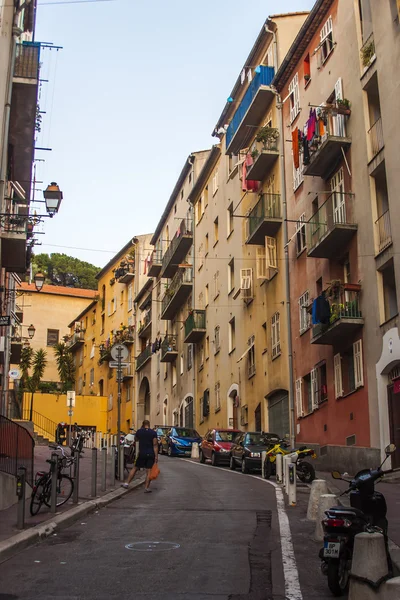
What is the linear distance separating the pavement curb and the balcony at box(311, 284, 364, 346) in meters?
10.1

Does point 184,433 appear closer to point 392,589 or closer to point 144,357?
point 144,357

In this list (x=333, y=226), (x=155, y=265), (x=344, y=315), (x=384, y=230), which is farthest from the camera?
(x=155, y=265)

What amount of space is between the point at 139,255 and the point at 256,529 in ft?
180

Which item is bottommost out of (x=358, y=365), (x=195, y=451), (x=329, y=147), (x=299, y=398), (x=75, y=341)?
(x=195, y=451)

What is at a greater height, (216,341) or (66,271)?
(66,271)

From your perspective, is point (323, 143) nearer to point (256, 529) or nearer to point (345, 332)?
point (345, 332)

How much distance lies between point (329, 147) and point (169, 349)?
27294 millimetres

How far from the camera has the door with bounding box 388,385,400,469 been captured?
850 inches

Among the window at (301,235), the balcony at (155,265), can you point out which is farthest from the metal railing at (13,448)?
the balcony at (155,265)

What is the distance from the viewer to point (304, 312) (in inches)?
1142

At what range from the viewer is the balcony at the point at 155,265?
185ft

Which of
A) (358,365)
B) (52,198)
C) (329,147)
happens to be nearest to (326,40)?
(329,147)

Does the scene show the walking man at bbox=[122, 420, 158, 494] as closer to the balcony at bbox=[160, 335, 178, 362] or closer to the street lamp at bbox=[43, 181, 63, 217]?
the street lamp at bbox=[43, 181, 63, 217]

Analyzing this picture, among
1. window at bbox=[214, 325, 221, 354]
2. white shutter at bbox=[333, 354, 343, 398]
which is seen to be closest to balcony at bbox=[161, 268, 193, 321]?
window at bbox=[214, 325, 221, 354]
